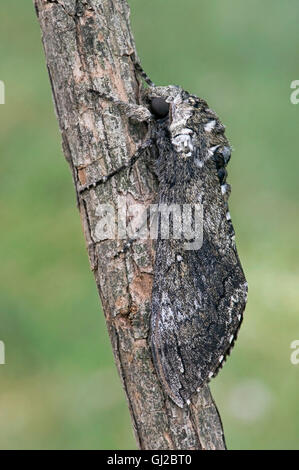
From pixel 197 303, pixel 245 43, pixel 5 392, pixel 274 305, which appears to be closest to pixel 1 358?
pixel 5 392

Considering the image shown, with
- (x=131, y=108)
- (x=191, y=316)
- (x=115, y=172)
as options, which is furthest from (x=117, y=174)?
(x=191, y=316)

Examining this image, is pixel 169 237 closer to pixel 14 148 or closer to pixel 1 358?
pixel 1 358

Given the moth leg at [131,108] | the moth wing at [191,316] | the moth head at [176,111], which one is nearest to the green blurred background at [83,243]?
the moth wing at [191,316]

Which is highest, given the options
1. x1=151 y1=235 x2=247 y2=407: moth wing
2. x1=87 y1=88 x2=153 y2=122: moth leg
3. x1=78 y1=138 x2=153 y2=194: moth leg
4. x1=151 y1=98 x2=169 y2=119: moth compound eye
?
x1=151 y1=98 x2=169 y2=119: moth compound eye

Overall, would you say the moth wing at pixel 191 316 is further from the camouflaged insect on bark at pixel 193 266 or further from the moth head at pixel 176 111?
the moth head at pixel 176 111

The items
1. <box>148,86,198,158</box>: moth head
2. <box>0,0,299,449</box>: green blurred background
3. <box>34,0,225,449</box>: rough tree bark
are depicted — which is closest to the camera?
<box>34,0,225,449</box>: rough tree bark

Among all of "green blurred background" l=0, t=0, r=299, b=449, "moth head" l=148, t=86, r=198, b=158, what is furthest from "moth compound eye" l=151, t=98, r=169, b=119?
"green blurred background" l=0, t=0, r=299, b=449

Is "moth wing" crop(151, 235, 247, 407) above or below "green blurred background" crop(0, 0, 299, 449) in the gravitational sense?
below

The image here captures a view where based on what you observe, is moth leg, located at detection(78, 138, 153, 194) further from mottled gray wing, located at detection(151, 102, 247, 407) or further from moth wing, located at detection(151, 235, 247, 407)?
moth wing, located at detection(151, 235, 247, 407)
